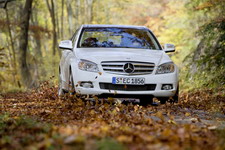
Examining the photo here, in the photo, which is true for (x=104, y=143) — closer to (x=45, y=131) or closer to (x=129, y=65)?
(x=45, y=131)

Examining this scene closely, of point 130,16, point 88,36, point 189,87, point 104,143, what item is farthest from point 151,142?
point 130,16

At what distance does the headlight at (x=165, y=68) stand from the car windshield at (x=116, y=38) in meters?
0.99

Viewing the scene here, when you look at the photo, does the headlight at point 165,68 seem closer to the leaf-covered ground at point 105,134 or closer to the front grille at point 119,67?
the front grille at point 119,67

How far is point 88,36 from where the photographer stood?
854 cm

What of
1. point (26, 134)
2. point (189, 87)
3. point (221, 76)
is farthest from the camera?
point (189, 87)

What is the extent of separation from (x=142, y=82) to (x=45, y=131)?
3.54 m

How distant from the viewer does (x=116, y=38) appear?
335 inches

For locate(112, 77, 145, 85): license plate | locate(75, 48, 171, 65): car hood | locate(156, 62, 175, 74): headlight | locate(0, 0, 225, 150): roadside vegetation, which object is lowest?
locate(0, 0, 225, 150): roadside vegetation

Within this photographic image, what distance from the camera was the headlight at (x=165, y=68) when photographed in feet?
24.4

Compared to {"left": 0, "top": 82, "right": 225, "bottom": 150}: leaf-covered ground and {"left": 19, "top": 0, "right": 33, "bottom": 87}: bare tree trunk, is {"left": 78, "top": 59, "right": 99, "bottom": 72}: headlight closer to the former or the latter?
{"left": 0, "top": 82, "right": 225, "bottom": 150}: leaf-covered ground

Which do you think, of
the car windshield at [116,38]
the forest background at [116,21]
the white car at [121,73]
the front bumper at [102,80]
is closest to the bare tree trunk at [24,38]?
the forest background at [116,21]

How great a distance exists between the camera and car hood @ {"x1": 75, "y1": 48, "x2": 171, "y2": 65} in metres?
7.27

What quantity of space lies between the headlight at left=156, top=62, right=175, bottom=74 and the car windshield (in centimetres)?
99

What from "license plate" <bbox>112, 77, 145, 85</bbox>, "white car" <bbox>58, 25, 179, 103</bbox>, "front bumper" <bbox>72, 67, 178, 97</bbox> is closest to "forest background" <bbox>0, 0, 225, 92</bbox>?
"white car" <bbox>58, 25, 179, 103</bbox>
